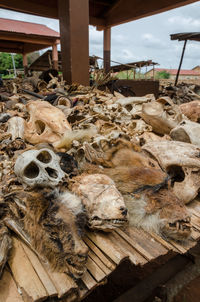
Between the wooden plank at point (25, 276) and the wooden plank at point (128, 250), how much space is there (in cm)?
45

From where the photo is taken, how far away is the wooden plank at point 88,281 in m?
0.97

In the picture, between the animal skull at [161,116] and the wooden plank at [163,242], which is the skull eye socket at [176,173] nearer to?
the wooden plank at [163,242]

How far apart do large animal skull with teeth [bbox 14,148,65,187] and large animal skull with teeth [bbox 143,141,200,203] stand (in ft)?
2.81

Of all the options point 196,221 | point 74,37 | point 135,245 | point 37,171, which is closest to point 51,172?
point 37,171

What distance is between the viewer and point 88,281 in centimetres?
99

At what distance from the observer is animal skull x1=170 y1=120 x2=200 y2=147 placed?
2066 millimetres

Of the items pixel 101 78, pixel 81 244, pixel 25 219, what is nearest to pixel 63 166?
pixel 25 219

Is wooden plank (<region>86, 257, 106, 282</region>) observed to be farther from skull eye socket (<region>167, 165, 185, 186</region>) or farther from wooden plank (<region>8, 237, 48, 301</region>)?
skull eye socket (<region>167, 165, 185, 186</region>)

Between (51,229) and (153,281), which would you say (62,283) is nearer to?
(51,229)

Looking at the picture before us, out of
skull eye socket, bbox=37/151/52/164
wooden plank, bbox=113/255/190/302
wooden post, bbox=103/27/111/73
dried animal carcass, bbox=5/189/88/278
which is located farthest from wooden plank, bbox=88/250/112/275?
wooden post, bbox=103/27/111/73

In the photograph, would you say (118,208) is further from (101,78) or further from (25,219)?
(101,78)

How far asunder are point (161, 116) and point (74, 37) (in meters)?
3.12

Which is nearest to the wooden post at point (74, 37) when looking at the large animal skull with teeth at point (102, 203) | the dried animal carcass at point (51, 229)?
the large animal skull with teeth at point (102, 203)

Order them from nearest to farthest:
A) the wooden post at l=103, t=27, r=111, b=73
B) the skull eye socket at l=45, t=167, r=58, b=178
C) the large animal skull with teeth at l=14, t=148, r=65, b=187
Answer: the large animal skull with teeth at l=14, t=148, r=65, b=187, the skull eye socket at l=45, t=167, r=58, b=178, the wooden post at l=103, t=27, r=111, b=73
